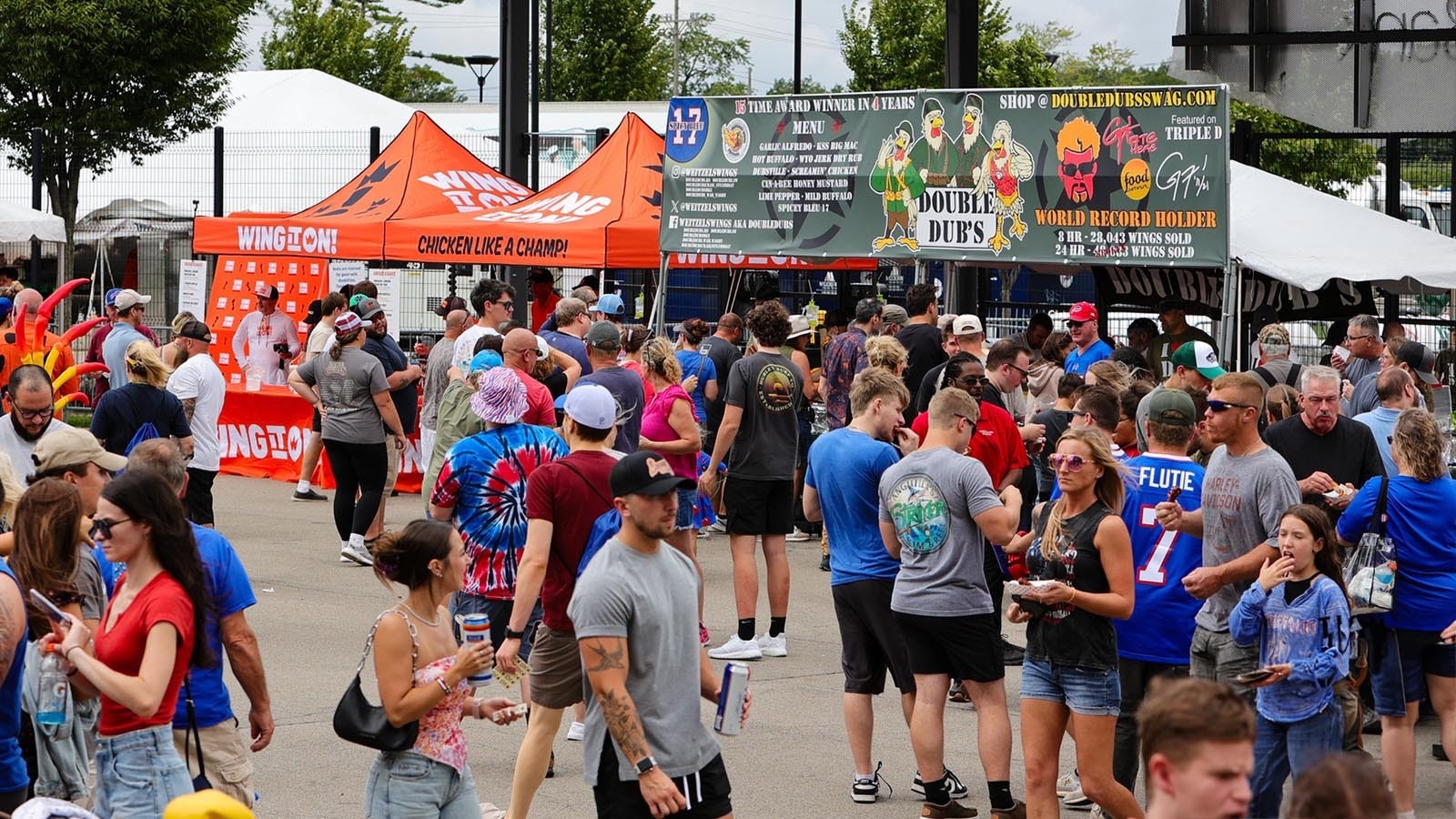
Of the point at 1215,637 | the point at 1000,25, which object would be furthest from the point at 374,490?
the point at 1000,25

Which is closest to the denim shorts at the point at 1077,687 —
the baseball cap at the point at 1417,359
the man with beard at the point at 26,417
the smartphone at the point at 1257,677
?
the smartphone at the point at 1257,677

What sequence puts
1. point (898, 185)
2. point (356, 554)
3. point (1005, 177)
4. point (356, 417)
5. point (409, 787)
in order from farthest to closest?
point (898, 185)
point (1005, 177)
point (356, 554)
point (356, 417)
point (409, 787)

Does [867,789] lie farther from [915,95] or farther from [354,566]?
[915,95]

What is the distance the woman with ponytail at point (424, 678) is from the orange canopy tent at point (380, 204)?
1226 cm

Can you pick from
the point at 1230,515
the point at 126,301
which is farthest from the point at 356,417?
the point at 1230,515

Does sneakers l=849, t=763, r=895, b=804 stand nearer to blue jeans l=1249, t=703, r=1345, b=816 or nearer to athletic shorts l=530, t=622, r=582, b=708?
athletic shorts l=530, t=622, r=582, b=708

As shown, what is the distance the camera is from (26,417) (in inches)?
318

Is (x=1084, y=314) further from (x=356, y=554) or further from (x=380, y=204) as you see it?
(x=380, y=204)

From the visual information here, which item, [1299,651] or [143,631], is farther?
[1299,651]

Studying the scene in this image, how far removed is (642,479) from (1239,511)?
115 inches

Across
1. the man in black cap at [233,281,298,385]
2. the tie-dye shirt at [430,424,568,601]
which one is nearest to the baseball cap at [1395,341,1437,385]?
the tie-dye shirt at [430,424,568,601]

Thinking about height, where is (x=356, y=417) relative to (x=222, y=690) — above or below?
above

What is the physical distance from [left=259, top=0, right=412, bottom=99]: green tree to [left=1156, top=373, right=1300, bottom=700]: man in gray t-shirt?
46.0 metres

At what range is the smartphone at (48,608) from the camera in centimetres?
468
